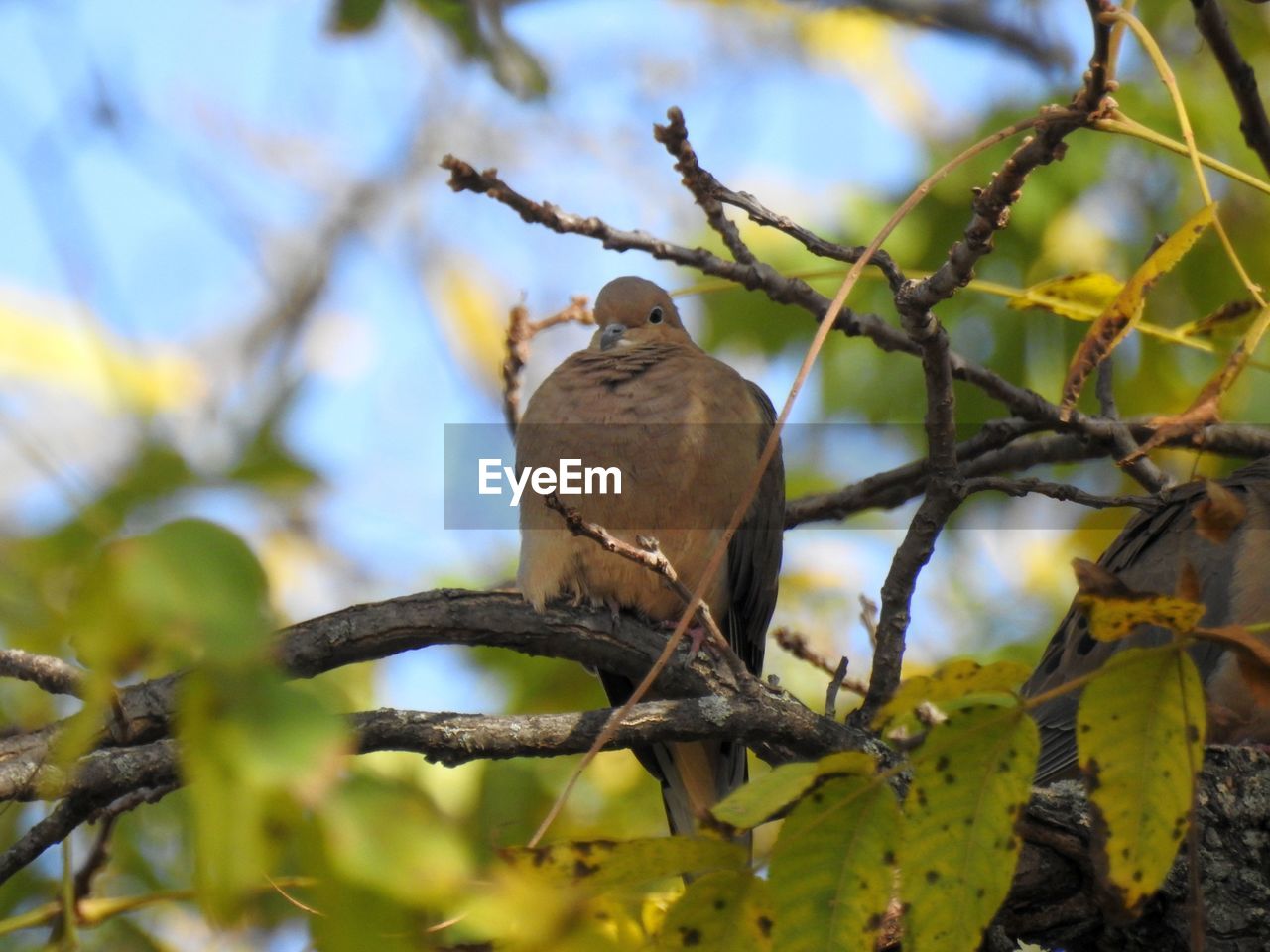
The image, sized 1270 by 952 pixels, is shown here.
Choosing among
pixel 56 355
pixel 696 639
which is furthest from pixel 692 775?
pixel 56 355

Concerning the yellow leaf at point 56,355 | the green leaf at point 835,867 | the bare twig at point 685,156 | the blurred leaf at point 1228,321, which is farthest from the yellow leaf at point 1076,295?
the yellow leaf at point 56,355

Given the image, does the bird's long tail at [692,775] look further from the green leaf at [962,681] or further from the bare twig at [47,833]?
the green leaf at [962,681]

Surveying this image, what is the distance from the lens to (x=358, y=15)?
11.3 ft

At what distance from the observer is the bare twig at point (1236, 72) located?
2674 mm

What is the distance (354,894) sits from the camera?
108 cm

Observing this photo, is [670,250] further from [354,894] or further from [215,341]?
[215,341]

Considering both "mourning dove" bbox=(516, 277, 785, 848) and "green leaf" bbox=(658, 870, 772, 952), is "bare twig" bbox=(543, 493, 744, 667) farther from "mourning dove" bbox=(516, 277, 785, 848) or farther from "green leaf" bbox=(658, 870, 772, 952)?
"mourning dove" bbox=(516, 277, 785, 848)

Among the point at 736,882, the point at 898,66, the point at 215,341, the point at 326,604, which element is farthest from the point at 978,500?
the point at 215,341

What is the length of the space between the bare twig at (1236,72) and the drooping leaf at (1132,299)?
966mm

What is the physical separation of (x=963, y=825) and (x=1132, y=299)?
32.0 inches

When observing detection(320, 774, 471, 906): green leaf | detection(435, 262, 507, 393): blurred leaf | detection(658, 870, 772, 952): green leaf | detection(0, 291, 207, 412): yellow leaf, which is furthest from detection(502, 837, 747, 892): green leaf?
detection(435, 262, 507, 393): blurred leaf

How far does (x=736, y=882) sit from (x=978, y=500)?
11.3ft

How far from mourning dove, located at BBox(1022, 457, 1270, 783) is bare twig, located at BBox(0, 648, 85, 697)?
2.25 m

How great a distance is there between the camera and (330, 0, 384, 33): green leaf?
11.3 feet
